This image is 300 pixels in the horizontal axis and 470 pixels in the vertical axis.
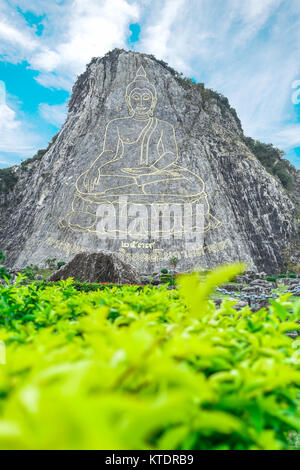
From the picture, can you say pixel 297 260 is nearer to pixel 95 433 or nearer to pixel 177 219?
pixel 177 219

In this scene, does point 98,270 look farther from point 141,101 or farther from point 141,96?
point 141,96

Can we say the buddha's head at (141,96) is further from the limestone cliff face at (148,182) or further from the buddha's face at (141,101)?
the limestone cliff face at (148,182)

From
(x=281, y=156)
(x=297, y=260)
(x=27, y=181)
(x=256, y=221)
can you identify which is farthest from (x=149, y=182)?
(x=281, y=156)

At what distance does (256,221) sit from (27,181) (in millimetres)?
27363

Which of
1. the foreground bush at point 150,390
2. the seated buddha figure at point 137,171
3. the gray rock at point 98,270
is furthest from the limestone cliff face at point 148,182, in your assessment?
the foreground bush at point 150,390

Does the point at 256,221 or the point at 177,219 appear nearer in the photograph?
the point at 177,219

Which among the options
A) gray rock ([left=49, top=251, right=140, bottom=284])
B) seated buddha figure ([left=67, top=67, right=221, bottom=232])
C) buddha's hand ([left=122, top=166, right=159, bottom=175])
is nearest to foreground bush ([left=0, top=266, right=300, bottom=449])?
gray rock ([left=49, top=251, right=140, bottom=284])

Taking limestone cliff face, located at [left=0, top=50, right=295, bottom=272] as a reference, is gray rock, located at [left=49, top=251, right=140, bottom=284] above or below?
below

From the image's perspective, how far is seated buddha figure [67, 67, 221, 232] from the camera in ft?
85.0

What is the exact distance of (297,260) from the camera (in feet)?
87.6

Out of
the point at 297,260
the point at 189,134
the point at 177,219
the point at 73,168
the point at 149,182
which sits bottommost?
the point at 297,260

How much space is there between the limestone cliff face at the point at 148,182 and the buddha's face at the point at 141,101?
7.3 inches

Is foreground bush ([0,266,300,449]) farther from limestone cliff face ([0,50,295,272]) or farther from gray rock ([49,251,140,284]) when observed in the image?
limestone cliff face ([0,50,295,272])

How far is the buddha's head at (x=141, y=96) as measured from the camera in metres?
30.2
